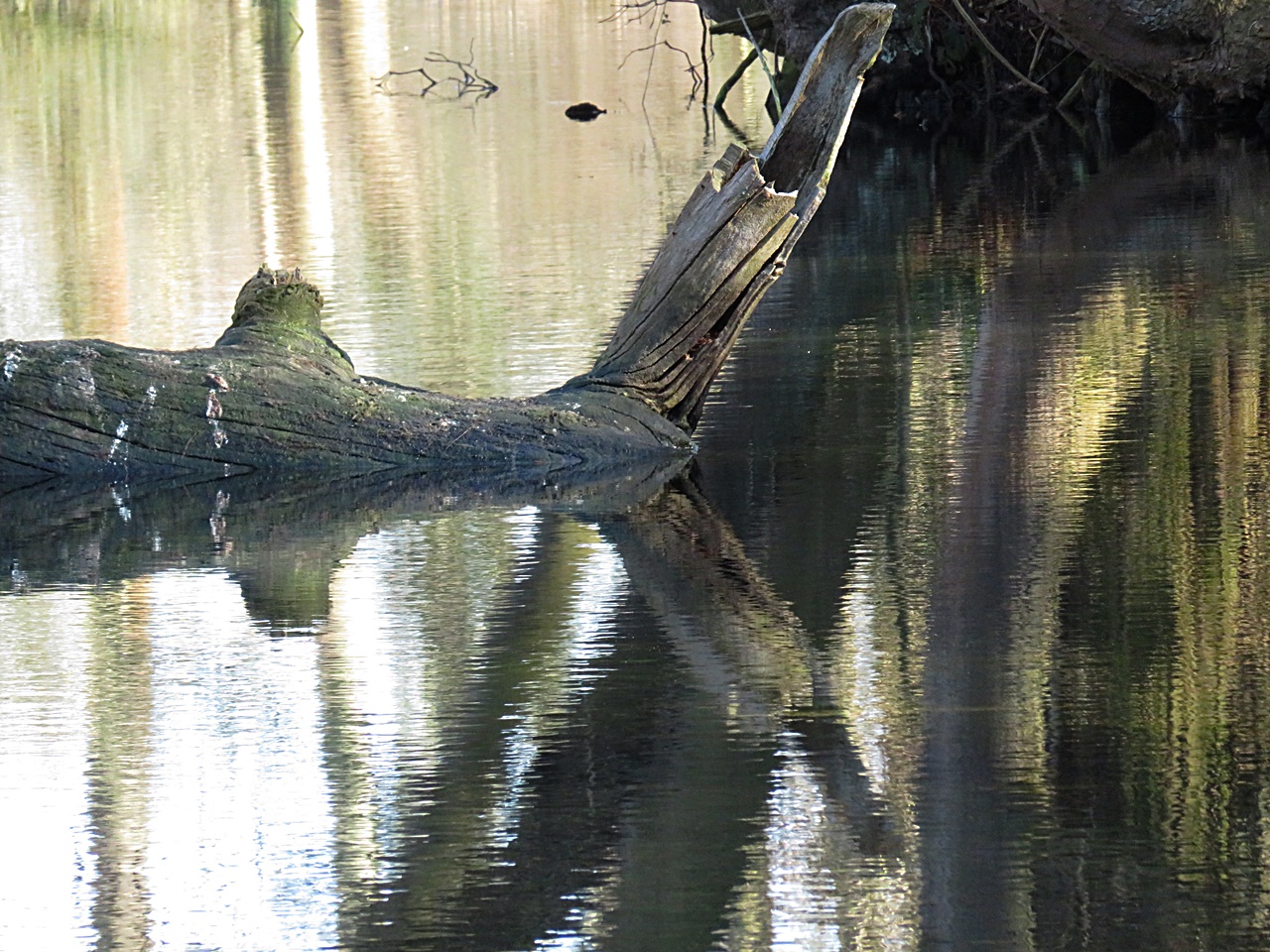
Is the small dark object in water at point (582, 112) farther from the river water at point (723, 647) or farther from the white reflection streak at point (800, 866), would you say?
the white reflection streak at point (800, 866)

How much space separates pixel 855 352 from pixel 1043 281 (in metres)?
2.07

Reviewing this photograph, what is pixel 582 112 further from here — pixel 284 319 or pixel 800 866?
pixel 800 866

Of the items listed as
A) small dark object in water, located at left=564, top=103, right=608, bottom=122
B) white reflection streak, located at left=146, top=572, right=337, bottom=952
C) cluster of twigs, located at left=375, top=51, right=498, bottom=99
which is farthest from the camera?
cluster of twigs, located at left=375, top=51, right=498, bottom=99

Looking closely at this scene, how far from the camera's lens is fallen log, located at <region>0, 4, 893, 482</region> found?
8.02 metres

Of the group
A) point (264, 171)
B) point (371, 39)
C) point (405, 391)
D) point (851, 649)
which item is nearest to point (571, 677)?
point (851, 649)

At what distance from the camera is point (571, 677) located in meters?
5.52

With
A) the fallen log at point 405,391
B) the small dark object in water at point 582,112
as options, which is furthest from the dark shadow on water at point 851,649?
the small dark object in water at point 582,112

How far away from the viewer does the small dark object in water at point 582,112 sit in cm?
2342

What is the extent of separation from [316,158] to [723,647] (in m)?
15.3

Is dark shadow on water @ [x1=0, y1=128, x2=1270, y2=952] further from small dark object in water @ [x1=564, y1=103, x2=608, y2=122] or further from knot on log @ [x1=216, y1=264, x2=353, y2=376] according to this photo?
small dark object in water @ [x1=564, y1=103, x2=608, y2=122]

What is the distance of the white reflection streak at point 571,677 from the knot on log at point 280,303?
205cm

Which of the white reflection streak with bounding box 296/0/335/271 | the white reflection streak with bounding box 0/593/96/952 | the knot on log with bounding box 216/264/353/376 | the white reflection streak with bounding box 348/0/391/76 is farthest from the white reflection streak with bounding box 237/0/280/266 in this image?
the white reflection streak with bounding box 0/593/96/952

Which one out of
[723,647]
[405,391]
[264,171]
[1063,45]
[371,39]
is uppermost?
[371,39]

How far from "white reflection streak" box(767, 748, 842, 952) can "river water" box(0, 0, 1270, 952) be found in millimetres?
12
